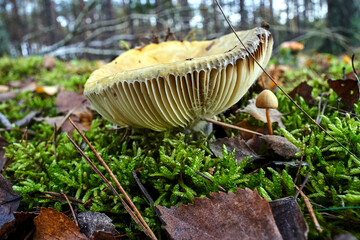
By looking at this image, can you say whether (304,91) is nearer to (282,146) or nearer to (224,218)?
(282,146)

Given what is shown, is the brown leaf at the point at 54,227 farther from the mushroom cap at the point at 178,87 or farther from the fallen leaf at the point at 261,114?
the fallen leaf at the point at 261,114

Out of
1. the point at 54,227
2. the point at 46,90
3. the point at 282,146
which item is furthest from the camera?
the point at 46,90

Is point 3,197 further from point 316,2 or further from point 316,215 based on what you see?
point 316,2

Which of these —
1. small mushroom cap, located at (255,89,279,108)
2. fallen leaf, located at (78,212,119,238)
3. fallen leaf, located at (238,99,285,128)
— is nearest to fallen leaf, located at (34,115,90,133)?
fallen leaf, located at (78,212,119,238)

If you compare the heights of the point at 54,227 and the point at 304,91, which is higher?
the point at 304,91

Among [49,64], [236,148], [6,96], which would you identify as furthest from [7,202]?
[49,64]

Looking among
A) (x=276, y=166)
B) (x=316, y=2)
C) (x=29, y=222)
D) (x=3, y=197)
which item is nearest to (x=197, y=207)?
(x=276, y=166)
